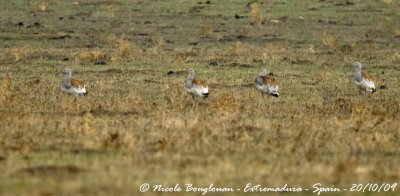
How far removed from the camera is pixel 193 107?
56.7 ft

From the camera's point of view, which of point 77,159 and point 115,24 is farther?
point 115,24

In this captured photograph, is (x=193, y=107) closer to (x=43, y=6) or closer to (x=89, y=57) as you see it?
(x=89, y=57)

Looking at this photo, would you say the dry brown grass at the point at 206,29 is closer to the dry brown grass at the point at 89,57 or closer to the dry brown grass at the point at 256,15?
the dry brown grass at the point at 256,15

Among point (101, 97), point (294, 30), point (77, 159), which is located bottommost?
point (294, 30)

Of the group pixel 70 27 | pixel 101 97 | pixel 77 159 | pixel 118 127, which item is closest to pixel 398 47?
pixel 70 27

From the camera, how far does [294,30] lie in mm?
39031

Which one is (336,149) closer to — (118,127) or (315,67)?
(118,127)

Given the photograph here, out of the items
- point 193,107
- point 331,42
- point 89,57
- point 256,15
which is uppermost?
point 193,107

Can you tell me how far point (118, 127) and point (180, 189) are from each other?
4995 millimetres

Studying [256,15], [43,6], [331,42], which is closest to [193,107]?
[331,42]

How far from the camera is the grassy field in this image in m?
10.4

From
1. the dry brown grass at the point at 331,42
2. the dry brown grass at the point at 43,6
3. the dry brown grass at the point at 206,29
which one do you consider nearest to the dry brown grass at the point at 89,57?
the dry brown grass at the point at 331,42

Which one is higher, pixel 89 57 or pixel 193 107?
pixel 193 107

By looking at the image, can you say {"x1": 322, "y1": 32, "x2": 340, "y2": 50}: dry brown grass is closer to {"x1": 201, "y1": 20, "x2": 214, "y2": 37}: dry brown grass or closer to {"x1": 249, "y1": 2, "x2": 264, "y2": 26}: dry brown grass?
{"x1": 201, "y1": 20, "x2": 214, "y2": 37}: dry brown grass
